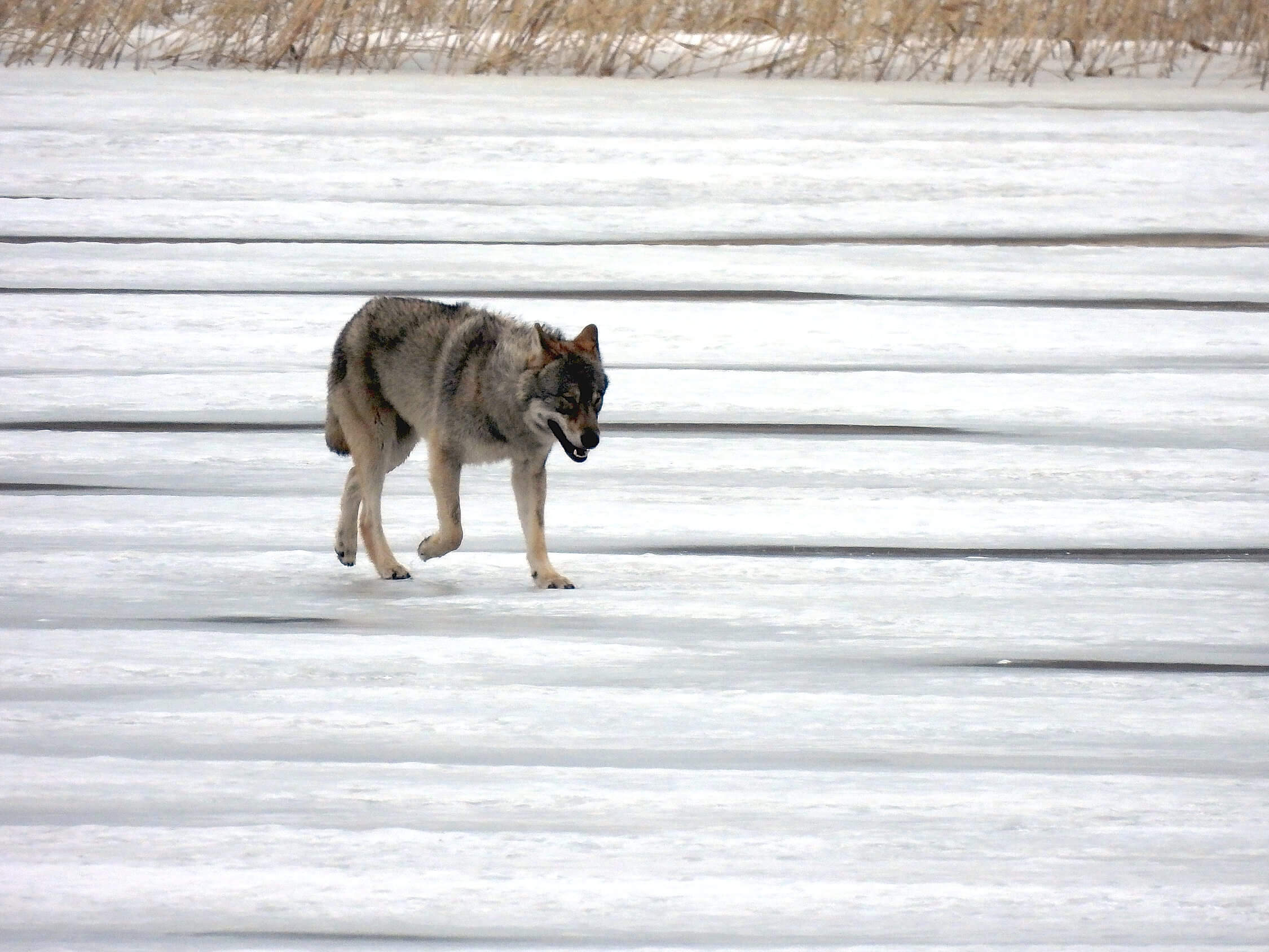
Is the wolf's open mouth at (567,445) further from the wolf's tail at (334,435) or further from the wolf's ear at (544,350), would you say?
the wolf's tail at (334,435)

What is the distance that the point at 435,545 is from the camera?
2.23 metres

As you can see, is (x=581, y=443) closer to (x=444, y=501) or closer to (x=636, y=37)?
(x=444, y=501)

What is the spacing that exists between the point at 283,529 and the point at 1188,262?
4.88 ft

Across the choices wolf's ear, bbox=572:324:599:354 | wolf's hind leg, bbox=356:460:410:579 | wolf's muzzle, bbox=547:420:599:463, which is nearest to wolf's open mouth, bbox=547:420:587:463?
wolf's muzzle, bbox=547:420:599:463

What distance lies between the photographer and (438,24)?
3.34 meters

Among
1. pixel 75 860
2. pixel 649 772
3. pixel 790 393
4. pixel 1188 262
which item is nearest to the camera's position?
pixel 75 860

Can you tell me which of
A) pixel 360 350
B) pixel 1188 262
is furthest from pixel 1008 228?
pixel 360 350

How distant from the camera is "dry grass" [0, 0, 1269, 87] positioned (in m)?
3.25

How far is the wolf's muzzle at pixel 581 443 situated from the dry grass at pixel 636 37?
48.1 inches

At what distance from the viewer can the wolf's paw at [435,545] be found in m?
2.23

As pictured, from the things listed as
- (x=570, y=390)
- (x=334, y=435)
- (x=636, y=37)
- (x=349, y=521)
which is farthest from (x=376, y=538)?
(x=636, y=37)

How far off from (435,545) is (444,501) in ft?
0.25

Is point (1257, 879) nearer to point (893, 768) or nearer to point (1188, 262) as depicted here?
point (893, 768)

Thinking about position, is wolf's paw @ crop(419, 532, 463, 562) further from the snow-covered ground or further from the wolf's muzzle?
the wolf's muzzle
